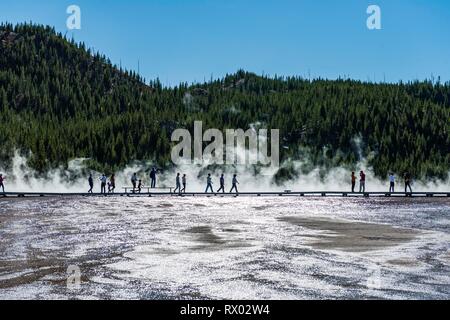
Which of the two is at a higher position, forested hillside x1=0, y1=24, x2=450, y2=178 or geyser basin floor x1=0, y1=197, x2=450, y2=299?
forested hillside x1=0, y1=24, x2=450, y2=178

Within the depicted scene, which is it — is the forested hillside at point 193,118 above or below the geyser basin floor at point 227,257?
above

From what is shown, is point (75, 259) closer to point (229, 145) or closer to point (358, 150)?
point (229, 145)

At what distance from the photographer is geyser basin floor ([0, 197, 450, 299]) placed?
39.3 feet

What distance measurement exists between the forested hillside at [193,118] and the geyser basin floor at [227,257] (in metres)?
78.3

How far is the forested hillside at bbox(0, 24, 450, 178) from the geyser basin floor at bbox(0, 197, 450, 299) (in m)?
78.3

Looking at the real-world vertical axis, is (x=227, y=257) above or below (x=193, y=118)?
below

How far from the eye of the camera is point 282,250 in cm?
1727

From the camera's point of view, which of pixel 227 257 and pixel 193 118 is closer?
pixel 227 257

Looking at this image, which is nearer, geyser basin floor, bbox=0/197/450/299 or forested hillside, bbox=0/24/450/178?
geyser basin floor, bbox=0/197/450/299

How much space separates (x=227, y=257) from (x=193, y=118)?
361 feet

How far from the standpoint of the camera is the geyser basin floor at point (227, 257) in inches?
472

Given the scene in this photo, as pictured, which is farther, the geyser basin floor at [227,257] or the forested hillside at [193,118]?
the forested hillside at [193,118]

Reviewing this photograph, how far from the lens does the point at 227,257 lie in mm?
16047

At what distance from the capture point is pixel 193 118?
125500 millimetres
